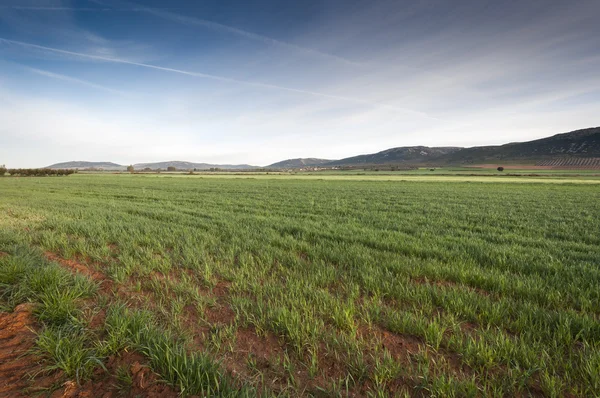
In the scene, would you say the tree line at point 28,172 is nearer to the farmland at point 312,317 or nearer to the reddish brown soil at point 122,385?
the farmland at point 312,317

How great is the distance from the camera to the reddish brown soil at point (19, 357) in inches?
101

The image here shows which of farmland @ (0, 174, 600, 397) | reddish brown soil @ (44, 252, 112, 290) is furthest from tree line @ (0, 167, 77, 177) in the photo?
reddish brown soil @ (44, 252, 112, 290)

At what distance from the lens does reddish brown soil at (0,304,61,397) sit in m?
2.55

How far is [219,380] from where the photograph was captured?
262 cm

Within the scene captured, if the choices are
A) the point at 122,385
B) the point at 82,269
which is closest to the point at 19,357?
the point at 122,385

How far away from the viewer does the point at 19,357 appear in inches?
114

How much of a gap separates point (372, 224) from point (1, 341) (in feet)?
34.9

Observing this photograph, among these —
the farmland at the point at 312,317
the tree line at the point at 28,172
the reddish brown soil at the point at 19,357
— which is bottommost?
the farmland at the point at 312,317

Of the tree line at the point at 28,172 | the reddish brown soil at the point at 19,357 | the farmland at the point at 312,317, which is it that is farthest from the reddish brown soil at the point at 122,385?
the tree line at the point at 28,172

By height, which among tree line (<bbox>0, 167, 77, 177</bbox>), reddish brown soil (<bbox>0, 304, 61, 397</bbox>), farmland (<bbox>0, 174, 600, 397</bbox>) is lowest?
farmland (<bbox>0, 174, 600, 397</bbox>)

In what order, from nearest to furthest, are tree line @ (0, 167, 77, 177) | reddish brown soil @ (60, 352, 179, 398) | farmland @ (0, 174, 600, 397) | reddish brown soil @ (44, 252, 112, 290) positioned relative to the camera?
1. reddish brown soil @ (60, 352, 179, 398)
2. farmland @ (0, 174, 600, 397)
3. reddish brown soil @ (44, 252, 112, 290)
4. tree line @ (0, 167, 77, 177)

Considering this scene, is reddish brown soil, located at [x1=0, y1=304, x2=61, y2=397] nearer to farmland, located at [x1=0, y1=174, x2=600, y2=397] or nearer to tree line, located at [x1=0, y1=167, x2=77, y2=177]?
farmland, located at [x1=0, y1=174, x2=600, y2=397]

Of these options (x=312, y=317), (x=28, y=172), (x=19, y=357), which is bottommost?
(x=312, y=317)

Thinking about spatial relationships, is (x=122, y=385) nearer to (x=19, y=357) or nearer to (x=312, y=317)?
(x=19, y=357)
